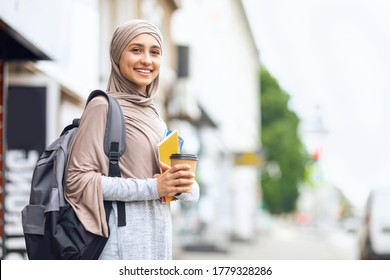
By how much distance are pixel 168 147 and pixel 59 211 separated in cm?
36

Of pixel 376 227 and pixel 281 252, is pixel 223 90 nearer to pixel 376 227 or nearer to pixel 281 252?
pixel 281 252

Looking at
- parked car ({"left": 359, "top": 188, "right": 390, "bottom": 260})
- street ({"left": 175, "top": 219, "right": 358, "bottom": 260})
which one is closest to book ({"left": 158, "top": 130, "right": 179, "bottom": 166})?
parked car ({"left": 359, "top": 188, "right": 390, "bottom": 260})

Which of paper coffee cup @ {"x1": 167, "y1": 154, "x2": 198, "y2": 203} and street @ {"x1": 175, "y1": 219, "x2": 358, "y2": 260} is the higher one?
paper coffee cup @ {"x1": 167, "y1": 154, "x2": 198, "y2": 203}

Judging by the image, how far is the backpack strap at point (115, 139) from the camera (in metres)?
2.44

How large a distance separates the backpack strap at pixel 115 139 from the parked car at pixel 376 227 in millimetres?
9296

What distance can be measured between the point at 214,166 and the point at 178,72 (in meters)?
9.70

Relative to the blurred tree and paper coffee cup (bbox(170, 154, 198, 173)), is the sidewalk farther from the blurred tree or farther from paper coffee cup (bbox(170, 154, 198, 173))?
the blurred tree

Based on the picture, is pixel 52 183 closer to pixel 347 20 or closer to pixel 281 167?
pixel 347 20

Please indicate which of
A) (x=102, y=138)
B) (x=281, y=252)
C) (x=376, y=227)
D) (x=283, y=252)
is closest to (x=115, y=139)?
(x=102, y=138)

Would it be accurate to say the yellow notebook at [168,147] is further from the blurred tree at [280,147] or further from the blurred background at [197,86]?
the blurred tree at [280,147]

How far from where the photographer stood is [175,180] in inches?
94.8

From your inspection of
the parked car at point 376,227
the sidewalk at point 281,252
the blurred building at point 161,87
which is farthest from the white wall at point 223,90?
the parked car at point 376,227

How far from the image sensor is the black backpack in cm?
244

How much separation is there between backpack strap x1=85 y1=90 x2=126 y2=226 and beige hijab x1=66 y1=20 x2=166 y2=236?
1 centimetres
